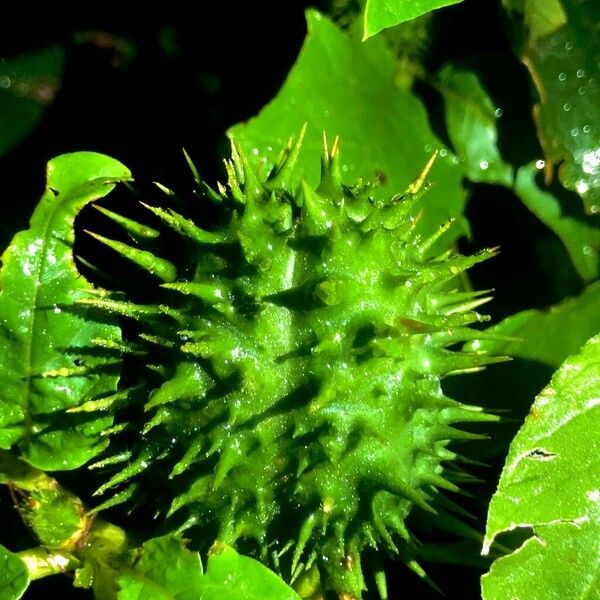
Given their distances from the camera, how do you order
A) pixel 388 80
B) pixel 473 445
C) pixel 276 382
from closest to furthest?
1. pixel 276 382
2. pixel 473 445
3. pixel 388 80

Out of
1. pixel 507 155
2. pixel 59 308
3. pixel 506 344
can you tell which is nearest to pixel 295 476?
pixel 59 308

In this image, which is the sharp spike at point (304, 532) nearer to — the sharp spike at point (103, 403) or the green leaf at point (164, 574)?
the green leaf at point (164, 574)

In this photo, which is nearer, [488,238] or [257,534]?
[257,534]

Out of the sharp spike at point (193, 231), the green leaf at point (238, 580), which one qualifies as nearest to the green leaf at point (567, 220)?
the sharp spike at point (193, 231)

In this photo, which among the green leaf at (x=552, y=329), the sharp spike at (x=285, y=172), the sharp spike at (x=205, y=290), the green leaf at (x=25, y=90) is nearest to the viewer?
the sharp spike at (x=205, y=290)

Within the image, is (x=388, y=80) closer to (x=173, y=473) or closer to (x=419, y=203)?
(x=419, y=203)

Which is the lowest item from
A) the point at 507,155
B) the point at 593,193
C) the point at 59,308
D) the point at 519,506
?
the point at 519,506

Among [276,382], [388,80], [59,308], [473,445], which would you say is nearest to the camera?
[276,382]

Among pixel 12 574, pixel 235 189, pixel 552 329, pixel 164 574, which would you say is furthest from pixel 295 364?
pixel 552 329
